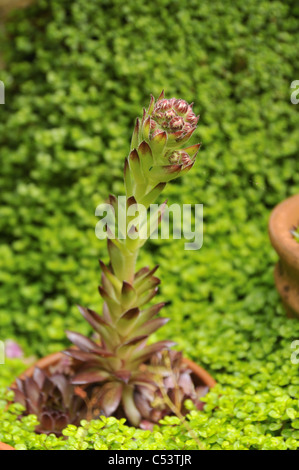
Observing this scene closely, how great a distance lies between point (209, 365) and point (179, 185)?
1419 millimetres

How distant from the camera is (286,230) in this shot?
90.1 inches

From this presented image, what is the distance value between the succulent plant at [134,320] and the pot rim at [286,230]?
1.98ft

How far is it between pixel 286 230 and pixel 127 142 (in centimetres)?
148

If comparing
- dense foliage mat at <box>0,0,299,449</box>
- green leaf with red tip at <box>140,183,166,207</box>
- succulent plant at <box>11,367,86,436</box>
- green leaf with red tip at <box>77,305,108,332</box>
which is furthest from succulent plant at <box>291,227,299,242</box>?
succulent plant at <box>11,367,86,436</box>

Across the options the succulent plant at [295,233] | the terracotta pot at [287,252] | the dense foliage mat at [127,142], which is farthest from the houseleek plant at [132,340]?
the dense foliage mat at [127,142]

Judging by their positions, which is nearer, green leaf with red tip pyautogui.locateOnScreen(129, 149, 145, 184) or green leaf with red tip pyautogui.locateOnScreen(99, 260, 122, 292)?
green leaf with red tip pyautogui.locateOnScreen(129, 149, 145, 184)

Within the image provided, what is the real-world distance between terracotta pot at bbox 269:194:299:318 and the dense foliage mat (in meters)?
0.46

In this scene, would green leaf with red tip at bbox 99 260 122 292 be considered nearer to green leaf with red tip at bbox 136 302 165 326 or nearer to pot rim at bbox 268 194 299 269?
green leaf with red tip at bbox 136 302 165 326

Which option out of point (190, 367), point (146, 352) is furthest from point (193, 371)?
point (146, 352)

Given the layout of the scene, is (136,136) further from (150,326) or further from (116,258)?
(150,326)

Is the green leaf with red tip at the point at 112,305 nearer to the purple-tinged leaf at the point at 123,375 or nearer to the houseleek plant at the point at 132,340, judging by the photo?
the houseleek plant at the point at 132,340

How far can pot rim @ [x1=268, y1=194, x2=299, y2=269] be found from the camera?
6.90ft

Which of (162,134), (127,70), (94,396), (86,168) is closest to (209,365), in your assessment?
(94,396)
